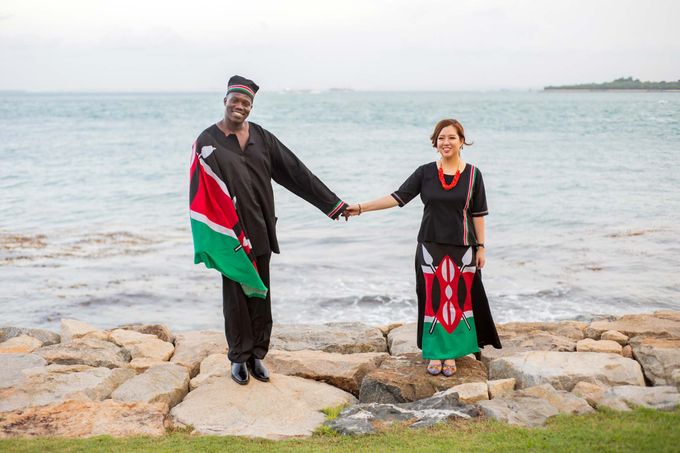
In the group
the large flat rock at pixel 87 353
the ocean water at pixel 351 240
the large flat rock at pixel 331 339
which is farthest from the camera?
the ocean water at pixel 351 240

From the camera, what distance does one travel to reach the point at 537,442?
395cm

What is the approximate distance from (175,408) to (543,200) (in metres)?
15.1

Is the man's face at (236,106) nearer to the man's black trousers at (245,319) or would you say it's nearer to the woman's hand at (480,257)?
the man's black trousers at (245,319)

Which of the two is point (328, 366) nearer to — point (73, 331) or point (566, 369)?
point (566, 369)

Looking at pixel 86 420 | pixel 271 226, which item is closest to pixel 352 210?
pixel 271 226

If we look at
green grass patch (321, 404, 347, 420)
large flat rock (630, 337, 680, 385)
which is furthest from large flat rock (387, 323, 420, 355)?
large flat rock (630, 337, 680, 385)

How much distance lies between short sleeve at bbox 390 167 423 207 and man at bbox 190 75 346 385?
0.93 metres

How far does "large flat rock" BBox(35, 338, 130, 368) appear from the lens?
250 inches

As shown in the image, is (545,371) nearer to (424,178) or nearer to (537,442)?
(537,442)

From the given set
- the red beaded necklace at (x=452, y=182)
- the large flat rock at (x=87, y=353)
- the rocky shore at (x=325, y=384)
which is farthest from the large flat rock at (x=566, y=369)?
the large flat rock at (x=87, y=353)

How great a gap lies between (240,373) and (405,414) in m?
1.36

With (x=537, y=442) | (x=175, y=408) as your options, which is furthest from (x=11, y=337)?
(x=537, y=442)

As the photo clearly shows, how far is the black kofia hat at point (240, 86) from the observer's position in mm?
4832

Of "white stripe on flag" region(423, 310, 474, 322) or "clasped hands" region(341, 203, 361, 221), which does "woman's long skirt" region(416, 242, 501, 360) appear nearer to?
"white stripe on flag" region(423, 310, 474, 322)
